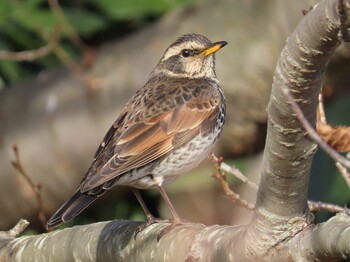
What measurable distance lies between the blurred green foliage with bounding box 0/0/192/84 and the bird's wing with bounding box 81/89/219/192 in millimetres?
2810

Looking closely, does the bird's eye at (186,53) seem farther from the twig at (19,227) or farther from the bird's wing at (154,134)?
the twig at (19,227)

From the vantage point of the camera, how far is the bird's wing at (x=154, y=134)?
5.77 metres

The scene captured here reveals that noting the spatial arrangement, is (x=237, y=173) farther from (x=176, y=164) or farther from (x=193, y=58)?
(x=193, y=58)

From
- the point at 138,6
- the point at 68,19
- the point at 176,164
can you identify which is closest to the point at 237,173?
the point at 176,164

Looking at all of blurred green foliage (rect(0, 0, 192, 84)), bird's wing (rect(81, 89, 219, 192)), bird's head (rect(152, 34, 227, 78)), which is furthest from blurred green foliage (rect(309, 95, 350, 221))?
blurred green foliage (rect(0, 0, 192, 84))

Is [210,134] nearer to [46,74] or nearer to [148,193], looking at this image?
[148,193]

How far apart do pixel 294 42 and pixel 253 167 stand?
4.81 meters

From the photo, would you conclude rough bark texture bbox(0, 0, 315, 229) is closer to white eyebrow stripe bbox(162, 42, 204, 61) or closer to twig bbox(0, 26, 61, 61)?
twig bbox(0, 26, 61, 61)

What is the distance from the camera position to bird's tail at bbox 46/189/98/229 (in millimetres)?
5426

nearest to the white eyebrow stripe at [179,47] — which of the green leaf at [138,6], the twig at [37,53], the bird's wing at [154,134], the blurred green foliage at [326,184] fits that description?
the bird's wing at [154,134]

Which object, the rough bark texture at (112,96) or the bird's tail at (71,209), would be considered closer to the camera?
the bird's tail at (71,209)

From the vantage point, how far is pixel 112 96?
9.11 m

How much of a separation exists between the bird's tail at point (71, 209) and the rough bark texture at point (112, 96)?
3.19 m

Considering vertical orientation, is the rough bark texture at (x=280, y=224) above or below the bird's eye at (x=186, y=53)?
below
